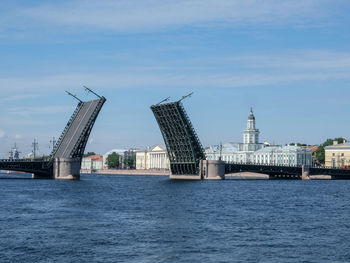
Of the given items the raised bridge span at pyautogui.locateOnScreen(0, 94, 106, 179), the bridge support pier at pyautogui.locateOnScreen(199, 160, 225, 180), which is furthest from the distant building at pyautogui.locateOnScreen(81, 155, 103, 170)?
the raised bridge span at pyautogui.locateOnScreen(0, 94, 106, 179)

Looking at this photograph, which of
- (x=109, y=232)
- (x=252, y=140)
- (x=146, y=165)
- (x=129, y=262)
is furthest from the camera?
(x=146, y=165)

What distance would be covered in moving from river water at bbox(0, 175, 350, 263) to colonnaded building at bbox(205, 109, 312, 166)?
83.1 meters

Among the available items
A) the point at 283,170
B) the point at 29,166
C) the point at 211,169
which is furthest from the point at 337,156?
the point at 29,166

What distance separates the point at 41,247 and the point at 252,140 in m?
117

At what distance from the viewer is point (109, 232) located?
2448cm

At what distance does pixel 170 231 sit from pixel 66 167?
4347 centimetres

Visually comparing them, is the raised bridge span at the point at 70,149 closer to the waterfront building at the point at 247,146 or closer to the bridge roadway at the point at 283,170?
the bridge roadway at the point at 283,170

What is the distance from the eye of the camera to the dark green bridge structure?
63500 mm

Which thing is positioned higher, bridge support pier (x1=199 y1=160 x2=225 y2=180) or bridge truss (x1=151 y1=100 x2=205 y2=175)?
bridge truss (x1=151 y1=100 x2=205 y2=175)

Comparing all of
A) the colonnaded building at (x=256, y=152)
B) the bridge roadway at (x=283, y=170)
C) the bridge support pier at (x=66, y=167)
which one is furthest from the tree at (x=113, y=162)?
the bridge support pier at (x=66, y=167)

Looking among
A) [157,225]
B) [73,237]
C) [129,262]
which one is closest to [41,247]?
[73,237]

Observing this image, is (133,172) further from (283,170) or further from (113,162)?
(283,170)

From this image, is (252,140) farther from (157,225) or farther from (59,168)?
(157,225)

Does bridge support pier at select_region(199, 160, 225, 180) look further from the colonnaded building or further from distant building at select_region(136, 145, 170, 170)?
distant building at select_region(136, 145, 170, 170)
